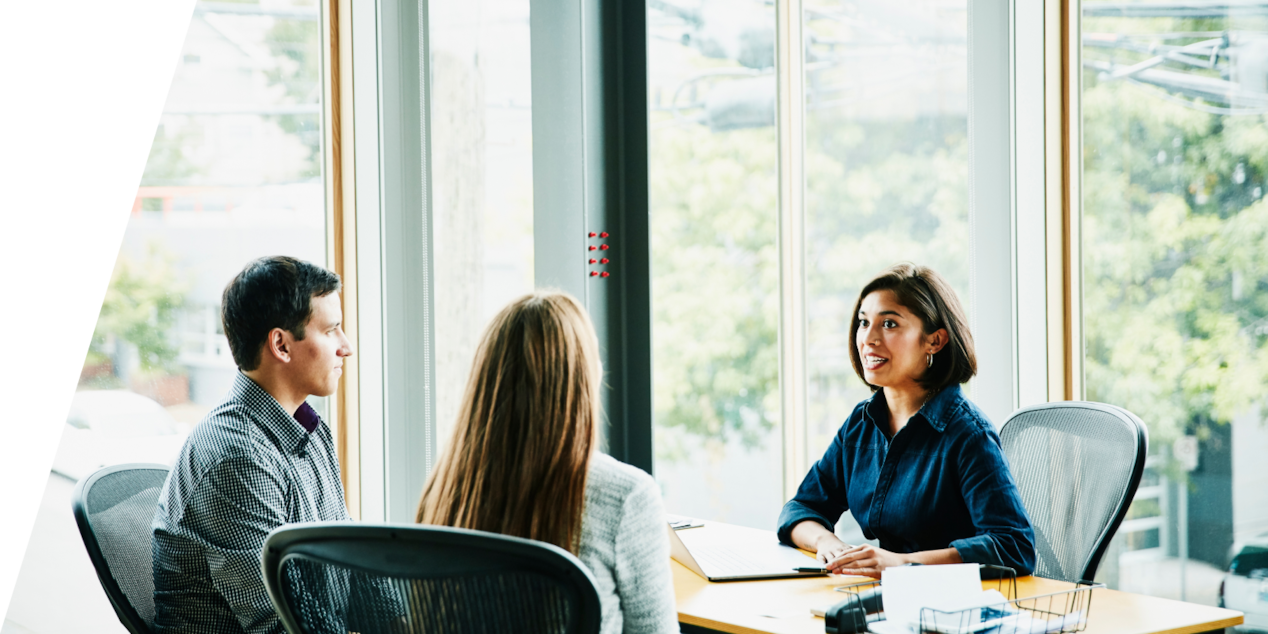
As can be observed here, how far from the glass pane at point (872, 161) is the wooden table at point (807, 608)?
1.58 meters

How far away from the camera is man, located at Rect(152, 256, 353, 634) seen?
5.41ft

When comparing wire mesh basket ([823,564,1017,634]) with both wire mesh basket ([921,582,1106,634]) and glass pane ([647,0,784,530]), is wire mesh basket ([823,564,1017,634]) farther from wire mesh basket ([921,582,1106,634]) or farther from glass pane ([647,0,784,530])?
glass pane ([647,0,784,530])

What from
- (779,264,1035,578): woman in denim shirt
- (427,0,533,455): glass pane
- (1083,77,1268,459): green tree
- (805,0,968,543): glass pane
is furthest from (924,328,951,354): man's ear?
(427,0,533,455): glass pane

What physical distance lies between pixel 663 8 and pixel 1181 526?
242cm

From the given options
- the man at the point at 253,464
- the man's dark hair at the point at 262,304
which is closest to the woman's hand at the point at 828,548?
the man at the point at 253,464

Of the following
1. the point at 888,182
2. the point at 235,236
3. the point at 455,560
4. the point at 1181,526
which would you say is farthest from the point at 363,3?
the point at 1181,526

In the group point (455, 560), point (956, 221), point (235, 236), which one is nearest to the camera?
point (455, 560)

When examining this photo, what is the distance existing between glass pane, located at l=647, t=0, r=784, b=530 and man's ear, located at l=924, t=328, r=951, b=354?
4.58 feet

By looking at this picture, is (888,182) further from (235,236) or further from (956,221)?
(235,236)

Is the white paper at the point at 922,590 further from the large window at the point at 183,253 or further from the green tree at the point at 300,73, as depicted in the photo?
the green tree at the point at 300,73

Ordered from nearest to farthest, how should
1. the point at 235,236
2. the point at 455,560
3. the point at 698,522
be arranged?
the point at 455,560 → the point at 698,522 → the point at 235,236

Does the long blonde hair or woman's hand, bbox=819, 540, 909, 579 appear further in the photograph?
woman's hand, bbox=819, 540, 909, 579

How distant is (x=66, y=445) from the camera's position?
283 centimetres

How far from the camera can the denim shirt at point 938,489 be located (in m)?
1.99
